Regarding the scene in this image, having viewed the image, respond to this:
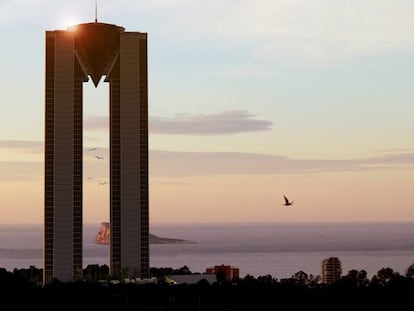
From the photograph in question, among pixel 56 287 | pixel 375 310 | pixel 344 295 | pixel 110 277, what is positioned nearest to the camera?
pixel 375 310

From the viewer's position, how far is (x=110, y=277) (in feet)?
653

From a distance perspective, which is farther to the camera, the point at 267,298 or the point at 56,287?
the point at 56,287

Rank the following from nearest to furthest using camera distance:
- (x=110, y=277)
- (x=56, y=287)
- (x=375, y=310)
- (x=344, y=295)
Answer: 1. (x=375, y=310)
2. (x=344, y=295)
3. (x=56, y=287)
4. (x=110, y=277)

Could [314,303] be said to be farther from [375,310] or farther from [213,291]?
[213,291]

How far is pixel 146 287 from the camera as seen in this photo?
542 ft

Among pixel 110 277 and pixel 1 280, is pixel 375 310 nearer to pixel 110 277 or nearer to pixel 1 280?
pixel 1 280

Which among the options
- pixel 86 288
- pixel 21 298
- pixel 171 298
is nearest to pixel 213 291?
pixel 171 298

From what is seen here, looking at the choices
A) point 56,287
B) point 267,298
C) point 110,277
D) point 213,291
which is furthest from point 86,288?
point 110,277

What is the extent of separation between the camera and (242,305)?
142000 millimetres

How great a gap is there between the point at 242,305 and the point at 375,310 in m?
17.2

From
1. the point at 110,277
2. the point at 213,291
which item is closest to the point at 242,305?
the point at 213,291

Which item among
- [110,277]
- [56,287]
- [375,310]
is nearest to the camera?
[375,310]

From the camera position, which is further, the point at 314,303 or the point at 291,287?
the point at 291,287

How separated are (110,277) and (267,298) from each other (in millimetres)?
60688
